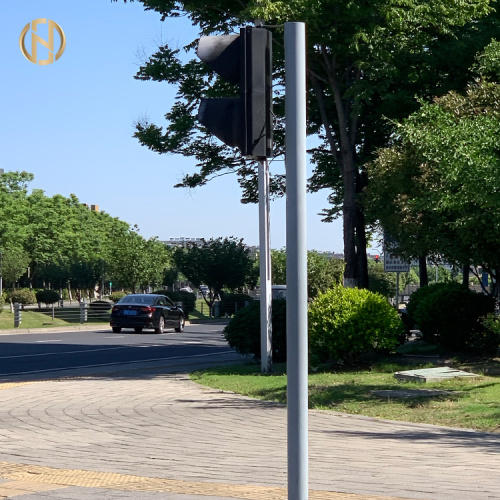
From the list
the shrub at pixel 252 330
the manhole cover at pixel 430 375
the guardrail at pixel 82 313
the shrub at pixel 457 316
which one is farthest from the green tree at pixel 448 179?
the guardrail at pixel 82 313

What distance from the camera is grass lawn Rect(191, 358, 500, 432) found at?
11156mm

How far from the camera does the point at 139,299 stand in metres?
36.8

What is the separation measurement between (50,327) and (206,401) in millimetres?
29341

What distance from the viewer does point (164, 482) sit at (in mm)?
7109

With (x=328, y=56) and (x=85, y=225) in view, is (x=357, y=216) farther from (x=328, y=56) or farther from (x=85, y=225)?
(x=85, y=225)

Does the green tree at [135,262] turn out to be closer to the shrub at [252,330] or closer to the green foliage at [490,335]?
the shrub at [252,330]

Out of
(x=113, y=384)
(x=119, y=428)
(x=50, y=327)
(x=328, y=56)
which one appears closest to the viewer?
(x=119, y=428)

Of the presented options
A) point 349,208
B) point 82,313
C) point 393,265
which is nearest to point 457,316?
point 349,208

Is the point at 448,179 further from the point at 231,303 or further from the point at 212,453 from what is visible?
the point at 231,303

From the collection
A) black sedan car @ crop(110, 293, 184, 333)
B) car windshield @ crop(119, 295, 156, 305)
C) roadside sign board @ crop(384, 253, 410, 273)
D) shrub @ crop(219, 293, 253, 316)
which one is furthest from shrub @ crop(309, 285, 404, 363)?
shrub @ crop(219, 293, 253, 316)

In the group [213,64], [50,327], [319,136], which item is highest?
[319,136]

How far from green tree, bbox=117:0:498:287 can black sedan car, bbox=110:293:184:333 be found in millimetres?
10081

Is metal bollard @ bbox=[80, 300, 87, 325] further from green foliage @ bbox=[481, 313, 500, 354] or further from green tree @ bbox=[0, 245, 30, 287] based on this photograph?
green foliage @ bbox=[481, 313, 500, 354]

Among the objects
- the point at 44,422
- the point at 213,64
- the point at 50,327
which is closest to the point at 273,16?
the point at 44,422
